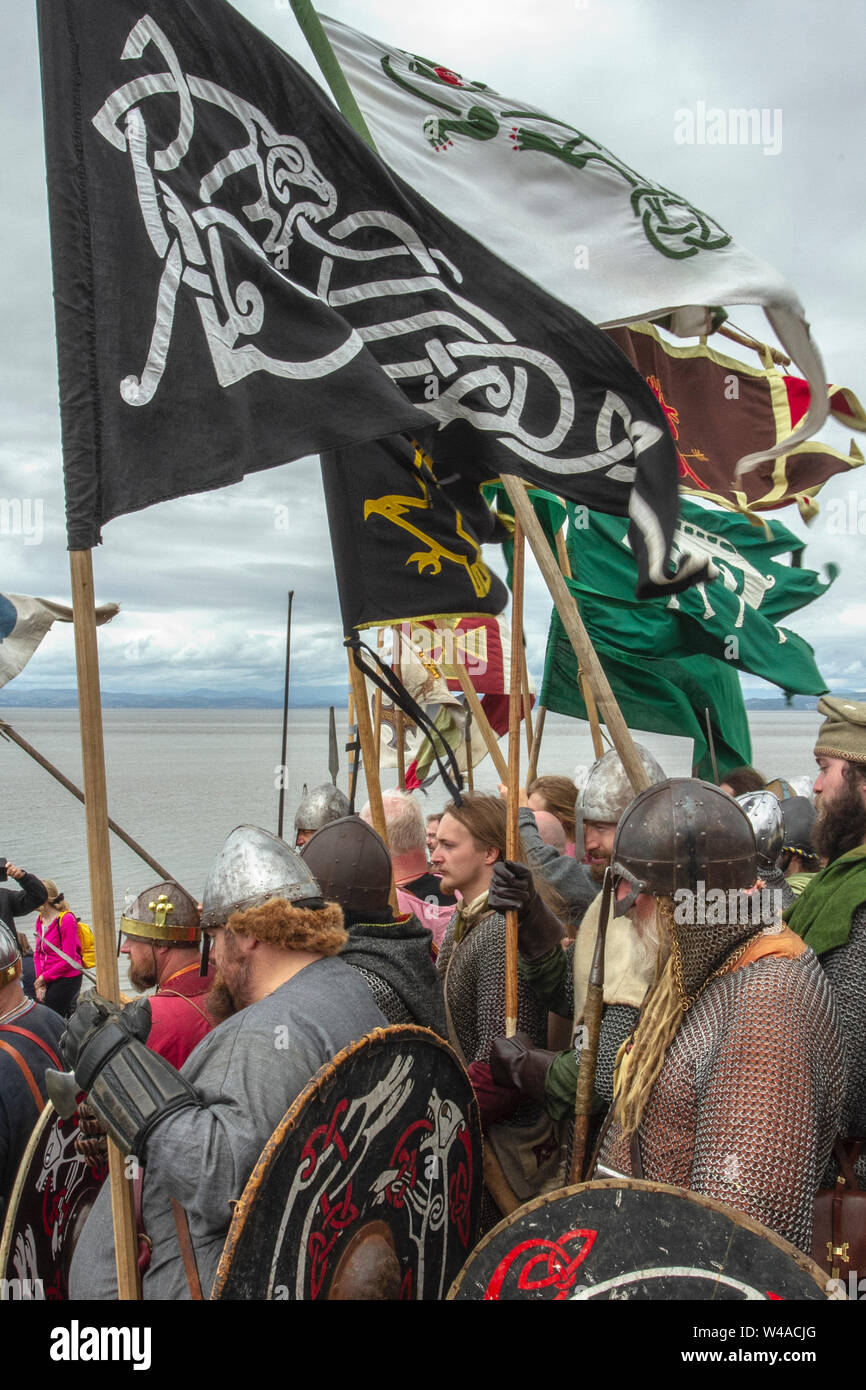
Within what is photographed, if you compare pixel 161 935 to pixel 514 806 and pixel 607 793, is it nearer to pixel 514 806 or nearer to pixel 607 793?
pixel 514 806

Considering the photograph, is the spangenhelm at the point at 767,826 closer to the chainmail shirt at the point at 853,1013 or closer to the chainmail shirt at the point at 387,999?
A: the chainmail shirt at the point at 853,1013

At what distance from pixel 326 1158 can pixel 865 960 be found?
1.78 meters

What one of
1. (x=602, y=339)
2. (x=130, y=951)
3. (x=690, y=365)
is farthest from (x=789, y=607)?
(x=130, y=951)

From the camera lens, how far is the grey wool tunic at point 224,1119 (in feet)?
7.18

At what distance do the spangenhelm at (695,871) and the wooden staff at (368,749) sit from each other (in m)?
1.47

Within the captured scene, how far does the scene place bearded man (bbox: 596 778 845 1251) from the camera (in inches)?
83.6

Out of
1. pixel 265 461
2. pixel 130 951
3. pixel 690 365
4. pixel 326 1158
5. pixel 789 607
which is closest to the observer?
pixel 326 1158

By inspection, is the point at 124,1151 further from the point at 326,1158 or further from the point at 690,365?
the point at 690,365

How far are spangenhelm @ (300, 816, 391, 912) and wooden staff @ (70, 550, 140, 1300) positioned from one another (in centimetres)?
126

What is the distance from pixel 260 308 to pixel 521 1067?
2.33 meters

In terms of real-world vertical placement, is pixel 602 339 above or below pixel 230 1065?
above

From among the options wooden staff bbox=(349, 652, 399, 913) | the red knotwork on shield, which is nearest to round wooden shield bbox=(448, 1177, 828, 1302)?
the red knotwork on shield

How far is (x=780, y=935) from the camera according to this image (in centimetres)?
248
